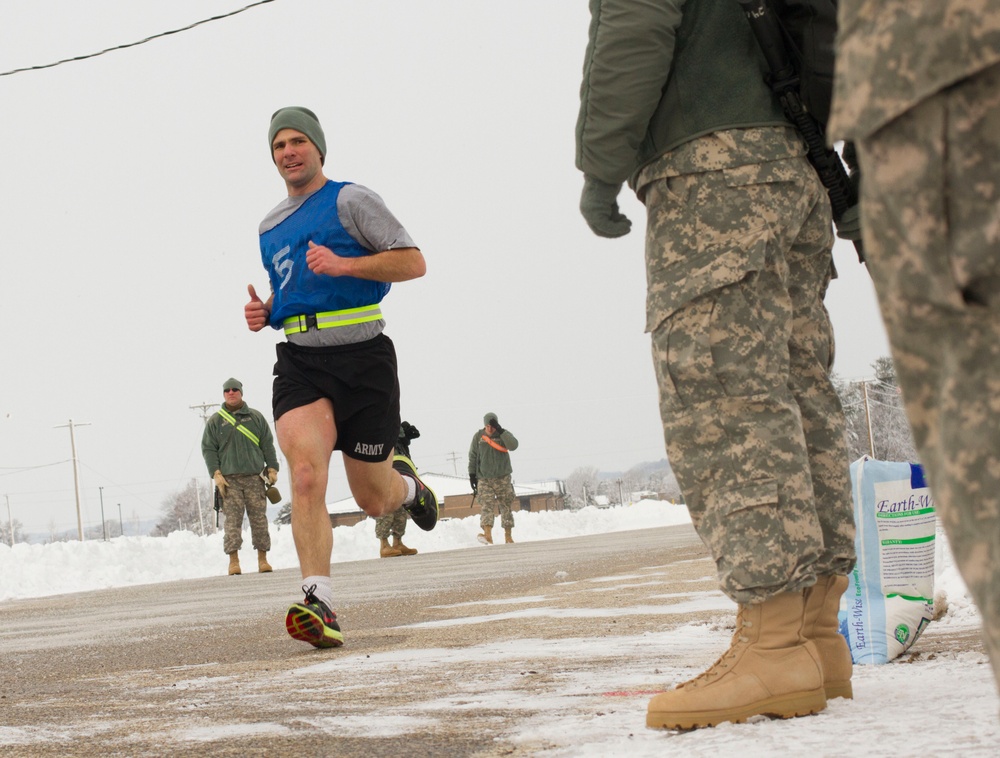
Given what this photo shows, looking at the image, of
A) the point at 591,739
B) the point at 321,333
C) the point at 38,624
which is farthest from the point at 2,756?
the point at 38,624

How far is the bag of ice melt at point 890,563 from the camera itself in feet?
10.7

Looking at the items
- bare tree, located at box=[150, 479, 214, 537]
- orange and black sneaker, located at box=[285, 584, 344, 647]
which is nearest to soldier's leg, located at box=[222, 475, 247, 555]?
orange and black sneaker, located at box=[285, 584, 344, 647]

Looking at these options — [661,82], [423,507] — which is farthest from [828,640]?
[423,507]

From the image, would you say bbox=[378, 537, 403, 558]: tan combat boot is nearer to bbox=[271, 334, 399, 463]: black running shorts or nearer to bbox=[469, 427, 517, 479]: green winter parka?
bbox=[469, 427, 517, 479]: green winter parka

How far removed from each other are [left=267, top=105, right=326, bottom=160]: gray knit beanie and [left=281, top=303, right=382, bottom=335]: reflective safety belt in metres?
0.79

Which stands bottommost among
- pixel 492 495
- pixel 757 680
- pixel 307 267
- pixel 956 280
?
pixel 757 680

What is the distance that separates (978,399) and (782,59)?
5.92 feet

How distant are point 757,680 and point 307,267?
3.18m

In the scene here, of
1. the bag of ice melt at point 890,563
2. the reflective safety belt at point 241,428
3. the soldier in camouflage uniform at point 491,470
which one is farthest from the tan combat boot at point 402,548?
the bag of ice melt at point 890,563

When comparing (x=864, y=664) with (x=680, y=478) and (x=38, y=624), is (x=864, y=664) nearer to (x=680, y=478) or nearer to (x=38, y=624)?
(x=680, y=478)

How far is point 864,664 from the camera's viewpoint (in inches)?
128

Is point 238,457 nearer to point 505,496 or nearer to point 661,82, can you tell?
point 505,496

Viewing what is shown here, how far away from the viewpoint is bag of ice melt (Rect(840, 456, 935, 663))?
3264 millimetres

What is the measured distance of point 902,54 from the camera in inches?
43.0
